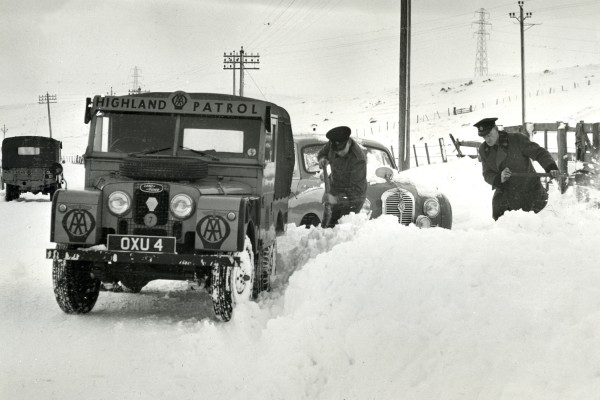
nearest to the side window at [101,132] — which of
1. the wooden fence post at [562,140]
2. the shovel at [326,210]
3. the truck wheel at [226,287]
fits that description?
the truck wheel at [226,287]

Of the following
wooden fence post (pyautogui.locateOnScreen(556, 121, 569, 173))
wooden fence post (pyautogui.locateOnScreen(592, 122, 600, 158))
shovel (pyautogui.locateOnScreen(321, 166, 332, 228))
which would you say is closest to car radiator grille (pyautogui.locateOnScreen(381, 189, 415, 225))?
shovel (pyautogui.locateOnScreen(321, 166, 332, 228))

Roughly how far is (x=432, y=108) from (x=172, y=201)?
72148mm

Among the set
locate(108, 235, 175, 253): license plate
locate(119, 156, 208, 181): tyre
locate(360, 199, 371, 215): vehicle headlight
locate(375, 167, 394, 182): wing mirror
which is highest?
locate(375, 167, 394, 182): wing mirror

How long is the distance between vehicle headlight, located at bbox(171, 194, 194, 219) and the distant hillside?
126 ft

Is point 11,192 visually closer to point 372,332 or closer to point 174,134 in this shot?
point 174,134

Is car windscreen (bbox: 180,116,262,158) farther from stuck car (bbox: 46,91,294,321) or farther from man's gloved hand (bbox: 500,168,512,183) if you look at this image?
man's gloved hand (bbox: 500,168,512,183)

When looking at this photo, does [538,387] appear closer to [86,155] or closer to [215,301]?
[215,301]

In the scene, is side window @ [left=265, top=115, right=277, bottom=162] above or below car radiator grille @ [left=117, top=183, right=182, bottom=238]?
above

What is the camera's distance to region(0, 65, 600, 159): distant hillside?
5372 centimetres

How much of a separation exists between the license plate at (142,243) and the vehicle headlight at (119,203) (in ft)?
0.79

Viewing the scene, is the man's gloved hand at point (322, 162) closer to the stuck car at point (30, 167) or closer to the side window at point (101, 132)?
the side window at point (101, 132)

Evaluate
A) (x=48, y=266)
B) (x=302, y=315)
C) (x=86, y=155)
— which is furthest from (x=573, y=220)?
(x=48, y=266)

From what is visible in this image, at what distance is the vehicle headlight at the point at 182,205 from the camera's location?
6566 mm

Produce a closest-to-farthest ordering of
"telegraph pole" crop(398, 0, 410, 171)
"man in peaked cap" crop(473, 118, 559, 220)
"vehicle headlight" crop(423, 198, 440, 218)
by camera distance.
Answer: "man in peaked cap" crop(473, 118, 559, 220) < "vehicle headlight" crop(423, 198, 440, 218) < "telegraph pole" crop(398, 0, 410, 171)
